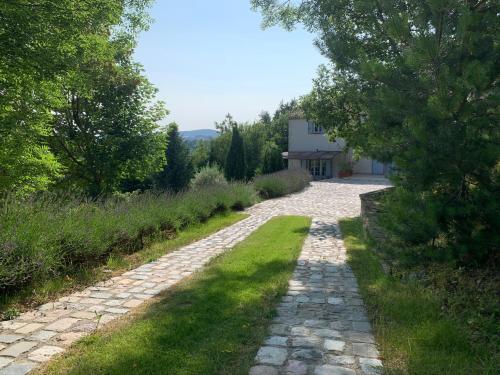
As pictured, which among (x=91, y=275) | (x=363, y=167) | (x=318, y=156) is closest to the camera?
(x=91, y=275)

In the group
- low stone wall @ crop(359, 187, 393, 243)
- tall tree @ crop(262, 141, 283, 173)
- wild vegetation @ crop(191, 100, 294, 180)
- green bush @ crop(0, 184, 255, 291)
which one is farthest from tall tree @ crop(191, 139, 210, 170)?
green bush @ crop(0, 184, 255, 291)

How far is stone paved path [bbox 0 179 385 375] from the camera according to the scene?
149 inches

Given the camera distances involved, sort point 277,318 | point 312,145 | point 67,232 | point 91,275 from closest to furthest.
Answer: point 277,318 < point 67,232 < point 91,275 < point 312,145

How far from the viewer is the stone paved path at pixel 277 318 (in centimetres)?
378

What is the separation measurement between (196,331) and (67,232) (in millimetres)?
3363

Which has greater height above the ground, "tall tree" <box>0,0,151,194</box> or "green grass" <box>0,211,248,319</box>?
"tall tree" <box>0,0,151,194</box>

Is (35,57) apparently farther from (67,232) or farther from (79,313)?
(79,313)

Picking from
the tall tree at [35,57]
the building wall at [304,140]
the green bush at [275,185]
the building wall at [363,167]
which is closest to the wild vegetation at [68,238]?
the tall tree at [35,57]

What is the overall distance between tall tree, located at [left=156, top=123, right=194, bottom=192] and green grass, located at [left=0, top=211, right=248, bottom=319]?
12.0m

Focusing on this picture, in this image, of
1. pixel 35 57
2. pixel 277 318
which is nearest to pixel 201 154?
pixel 35 57

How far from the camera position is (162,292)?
6.08 metres

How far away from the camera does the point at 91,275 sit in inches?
267

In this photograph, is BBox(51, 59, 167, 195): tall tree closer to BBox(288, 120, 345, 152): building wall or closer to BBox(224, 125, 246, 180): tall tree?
BBox(224, 125, 246, 180): tall tree

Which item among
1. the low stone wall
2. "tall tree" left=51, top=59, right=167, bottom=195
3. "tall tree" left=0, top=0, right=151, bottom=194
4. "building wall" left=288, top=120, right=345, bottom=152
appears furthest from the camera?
"building wall" left=288, top=120, right=345, bottom=152
